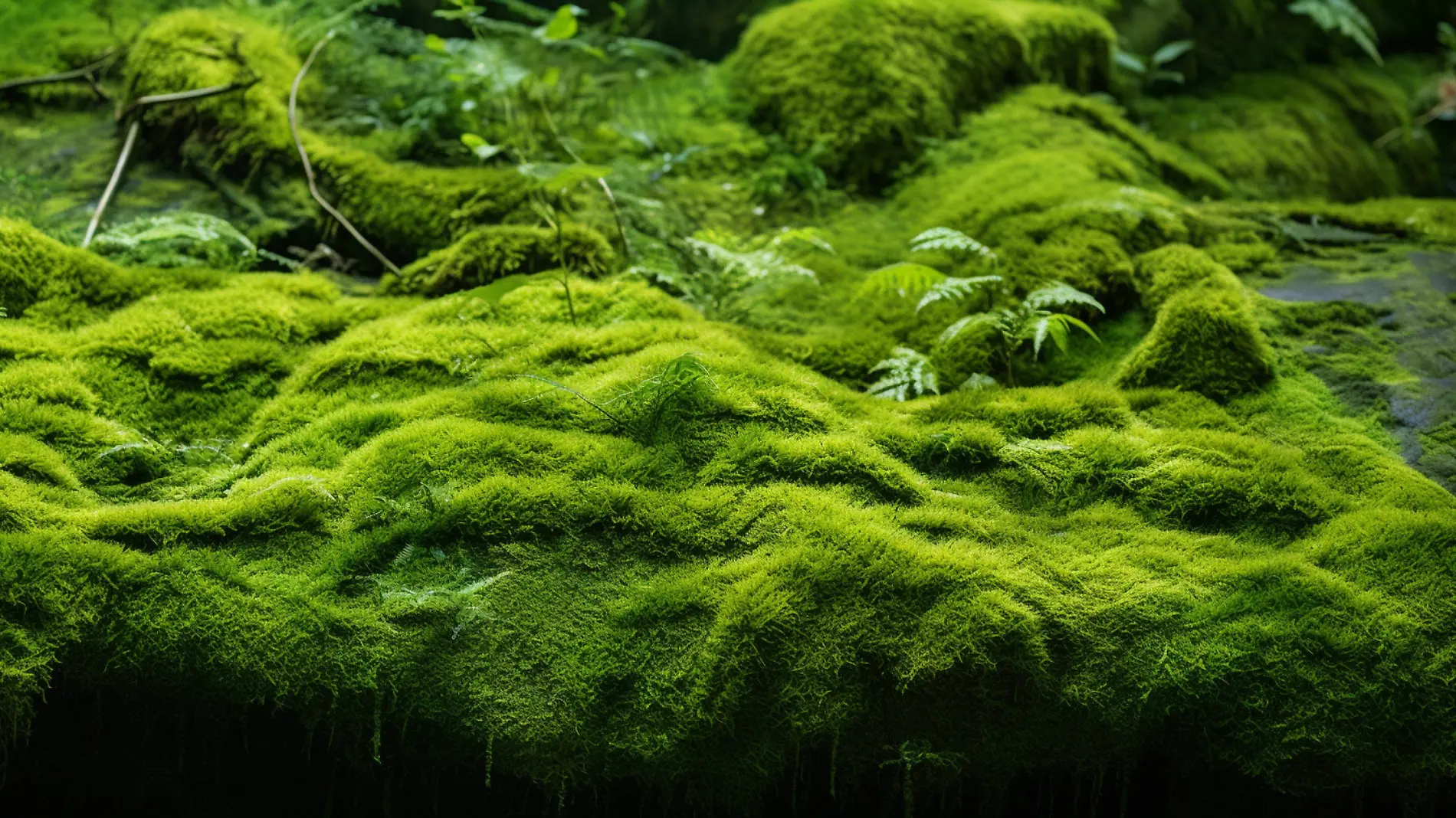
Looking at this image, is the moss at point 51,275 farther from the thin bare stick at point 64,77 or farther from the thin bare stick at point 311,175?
the thin bare stick at point 64,77

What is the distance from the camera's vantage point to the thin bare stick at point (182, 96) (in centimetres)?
573

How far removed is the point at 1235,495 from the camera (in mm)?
3463

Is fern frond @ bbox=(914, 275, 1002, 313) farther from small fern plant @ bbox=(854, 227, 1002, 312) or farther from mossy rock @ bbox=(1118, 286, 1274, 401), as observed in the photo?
mossy rock @ bbox=(1118, 286, 1274, 401)

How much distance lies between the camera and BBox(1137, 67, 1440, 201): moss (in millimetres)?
8102

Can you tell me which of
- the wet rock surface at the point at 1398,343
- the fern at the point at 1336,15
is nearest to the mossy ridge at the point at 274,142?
the wet rock surface at the point at 1398,343

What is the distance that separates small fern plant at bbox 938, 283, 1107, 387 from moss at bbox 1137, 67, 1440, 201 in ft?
14.7

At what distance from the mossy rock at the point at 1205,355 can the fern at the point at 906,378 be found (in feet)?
2.81

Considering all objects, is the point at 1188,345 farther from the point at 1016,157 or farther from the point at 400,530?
the point at 400,530

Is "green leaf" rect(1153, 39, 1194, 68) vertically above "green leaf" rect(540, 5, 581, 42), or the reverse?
"green leaf" rect(540, 5, 581, 42)

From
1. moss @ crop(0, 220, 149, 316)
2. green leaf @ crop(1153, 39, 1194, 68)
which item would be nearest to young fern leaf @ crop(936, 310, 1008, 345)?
moss @ crop(0, 220, 149, 316)

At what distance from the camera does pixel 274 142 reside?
19.1 ft

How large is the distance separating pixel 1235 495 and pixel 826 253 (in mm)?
2815

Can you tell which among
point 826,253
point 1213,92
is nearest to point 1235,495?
point 826,253

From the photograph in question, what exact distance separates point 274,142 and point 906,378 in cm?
416
